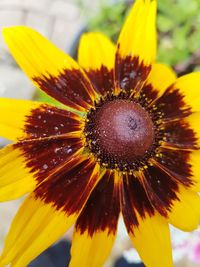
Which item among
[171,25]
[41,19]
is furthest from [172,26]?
[41,19]

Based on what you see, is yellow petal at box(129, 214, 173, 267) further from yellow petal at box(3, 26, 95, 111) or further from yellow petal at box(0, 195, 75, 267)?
yellow petal at box(3, 26, 95, 111)

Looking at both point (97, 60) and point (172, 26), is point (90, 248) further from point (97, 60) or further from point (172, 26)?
point (172, 26)

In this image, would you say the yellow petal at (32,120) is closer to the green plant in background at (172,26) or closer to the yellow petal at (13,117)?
the yellow petal at (13,117)

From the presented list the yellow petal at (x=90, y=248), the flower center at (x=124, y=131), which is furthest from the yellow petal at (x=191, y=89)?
the yellow petal at (x=90, y=248)

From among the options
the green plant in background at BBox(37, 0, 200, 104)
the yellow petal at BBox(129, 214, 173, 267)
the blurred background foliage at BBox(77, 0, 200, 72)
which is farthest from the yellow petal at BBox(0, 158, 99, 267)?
the blurred background foliage at BBox(77, 0, 200, 72)

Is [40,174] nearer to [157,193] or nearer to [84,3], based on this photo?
[157,193]

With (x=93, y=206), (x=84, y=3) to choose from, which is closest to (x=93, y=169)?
(x=93, y=206)
